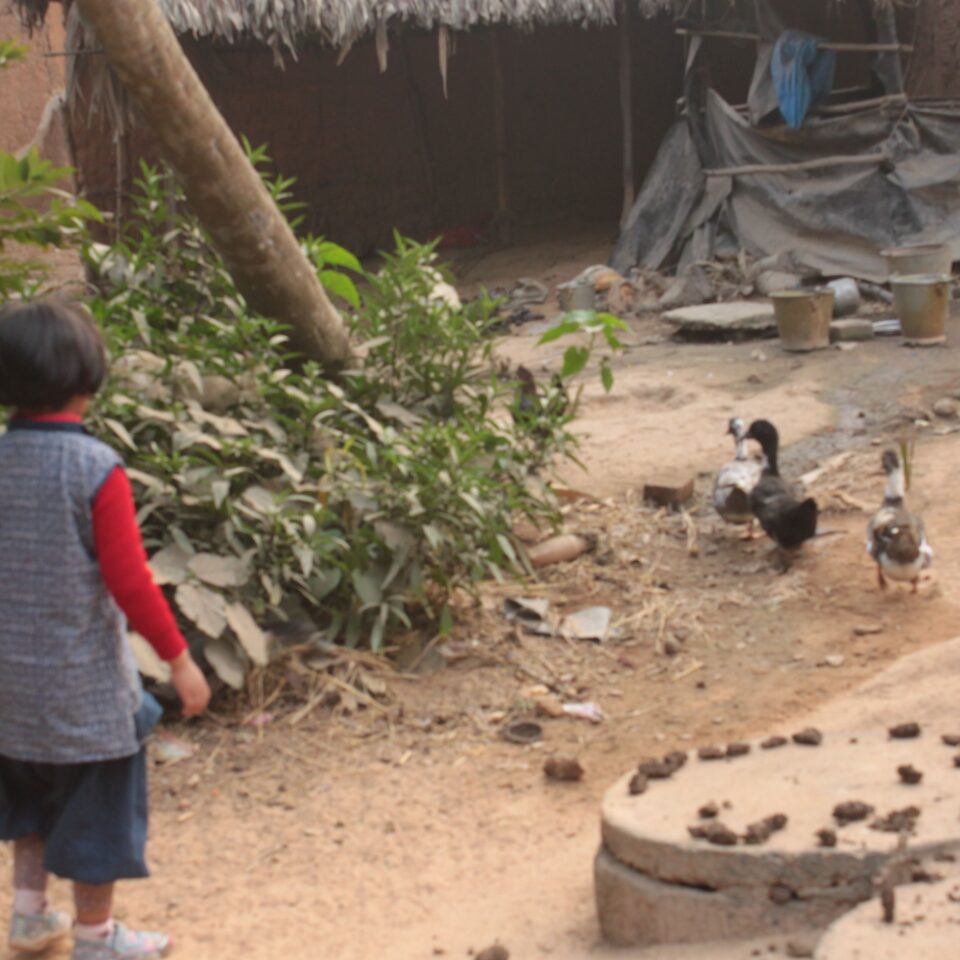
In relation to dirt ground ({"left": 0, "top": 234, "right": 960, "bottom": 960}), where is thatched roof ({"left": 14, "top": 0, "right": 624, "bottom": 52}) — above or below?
above

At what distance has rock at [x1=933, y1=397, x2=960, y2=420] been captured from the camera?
7531 mm

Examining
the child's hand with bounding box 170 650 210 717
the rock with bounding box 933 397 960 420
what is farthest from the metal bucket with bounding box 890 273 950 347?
the child's hand with bounding box 170 650 210 717

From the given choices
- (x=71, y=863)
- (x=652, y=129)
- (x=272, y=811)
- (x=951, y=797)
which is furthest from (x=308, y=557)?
(x=652, y=129)

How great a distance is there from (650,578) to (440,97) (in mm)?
11648

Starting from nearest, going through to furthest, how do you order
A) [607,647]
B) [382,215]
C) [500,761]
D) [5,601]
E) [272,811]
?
[5,601] < [272,811] < [500,761] < [607,647] < [382,215]

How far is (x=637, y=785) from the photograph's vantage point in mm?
3275

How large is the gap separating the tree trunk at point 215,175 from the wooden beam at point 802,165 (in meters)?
7.65

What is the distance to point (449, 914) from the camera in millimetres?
3400

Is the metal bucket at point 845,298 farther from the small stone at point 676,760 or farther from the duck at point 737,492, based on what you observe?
the small stone at point 676,760

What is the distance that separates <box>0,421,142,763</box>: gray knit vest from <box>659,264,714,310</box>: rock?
31.9 ft

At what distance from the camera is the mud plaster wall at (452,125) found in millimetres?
15172

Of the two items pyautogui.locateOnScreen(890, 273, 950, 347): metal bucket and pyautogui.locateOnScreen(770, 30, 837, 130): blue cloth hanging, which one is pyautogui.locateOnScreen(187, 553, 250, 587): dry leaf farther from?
pyautogui.locateOnScreen(770, 30, 837, 130): blue cloth hanging

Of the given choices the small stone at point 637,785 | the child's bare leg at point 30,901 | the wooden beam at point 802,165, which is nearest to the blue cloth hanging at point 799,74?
the wooden beam at point 802,165

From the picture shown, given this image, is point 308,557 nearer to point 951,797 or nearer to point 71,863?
point 71,863
